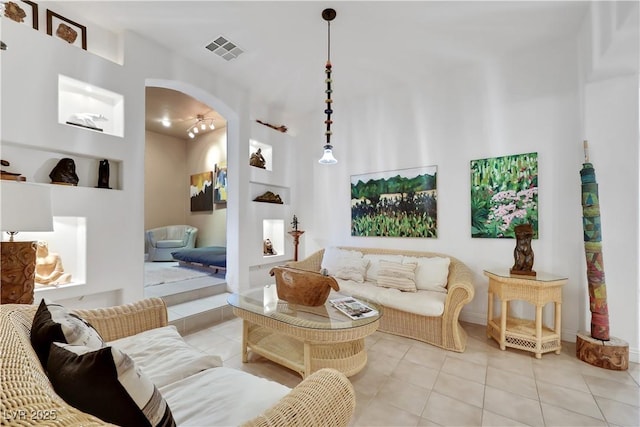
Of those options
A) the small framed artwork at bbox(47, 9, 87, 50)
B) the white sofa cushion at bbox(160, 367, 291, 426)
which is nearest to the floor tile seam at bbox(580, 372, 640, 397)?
the white sofa cushion at bbox(160, 367, 291, 426)

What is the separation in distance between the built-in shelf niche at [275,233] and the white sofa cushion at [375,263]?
1.72 meters

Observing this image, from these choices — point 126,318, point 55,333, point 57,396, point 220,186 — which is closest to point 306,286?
point 126,318

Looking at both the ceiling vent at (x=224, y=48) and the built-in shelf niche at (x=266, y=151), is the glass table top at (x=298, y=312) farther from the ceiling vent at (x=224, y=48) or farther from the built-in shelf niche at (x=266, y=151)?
the ceiling vent at (x=224, y=48)

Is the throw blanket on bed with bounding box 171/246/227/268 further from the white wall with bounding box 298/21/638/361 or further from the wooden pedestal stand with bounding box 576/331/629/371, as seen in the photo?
the wooden pedestal stand with bounding box 576/331/629/371

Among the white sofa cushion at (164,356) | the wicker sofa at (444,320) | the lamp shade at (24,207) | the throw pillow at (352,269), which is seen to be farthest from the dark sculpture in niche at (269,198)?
the white sofa cushion at (164,356)

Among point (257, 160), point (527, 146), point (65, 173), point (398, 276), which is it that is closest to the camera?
point (65, 173)

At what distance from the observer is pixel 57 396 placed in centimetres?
62

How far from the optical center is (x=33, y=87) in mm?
2189

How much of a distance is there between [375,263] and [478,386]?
166 cm

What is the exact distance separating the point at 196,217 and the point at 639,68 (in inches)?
287

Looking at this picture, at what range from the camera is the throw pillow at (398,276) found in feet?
9.74

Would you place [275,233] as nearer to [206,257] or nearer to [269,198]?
[269,198]

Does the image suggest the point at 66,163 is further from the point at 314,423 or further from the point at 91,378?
the point at 314,423

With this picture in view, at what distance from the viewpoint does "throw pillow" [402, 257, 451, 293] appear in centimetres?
296
